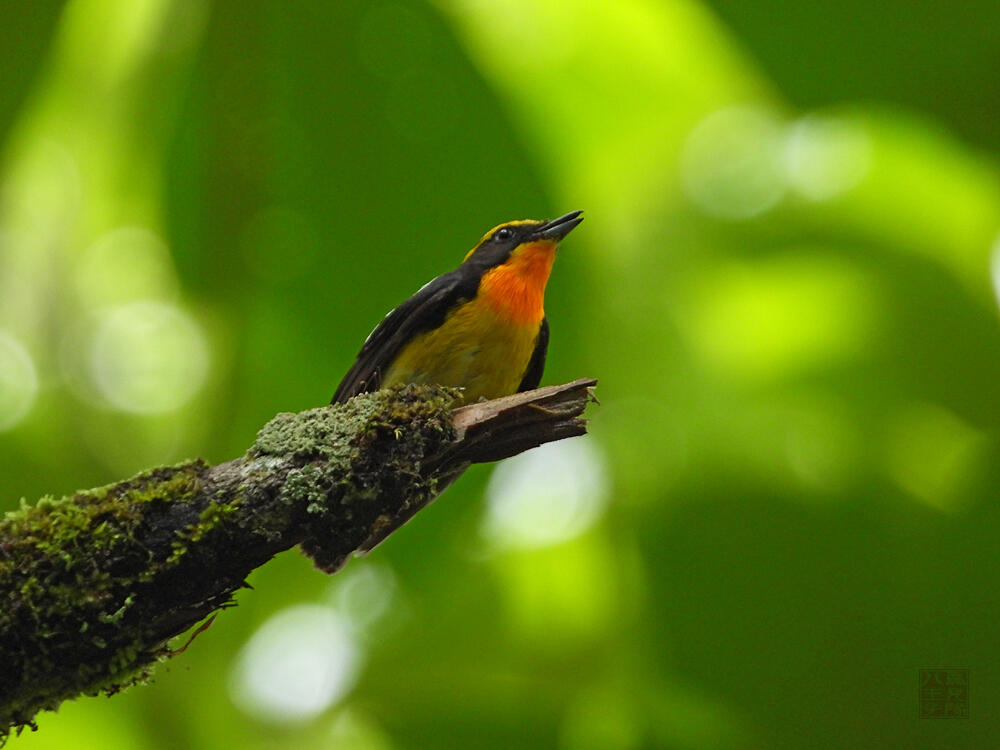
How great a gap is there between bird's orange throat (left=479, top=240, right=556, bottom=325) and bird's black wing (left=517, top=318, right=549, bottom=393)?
0.10 m

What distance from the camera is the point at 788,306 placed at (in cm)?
589

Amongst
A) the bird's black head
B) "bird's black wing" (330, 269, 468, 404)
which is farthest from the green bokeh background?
"bird's black wing" (330, 269, 468, 404)

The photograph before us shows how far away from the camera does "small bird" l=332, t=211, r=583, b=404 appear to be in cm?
382

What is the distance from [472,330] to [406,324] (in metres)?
0.30

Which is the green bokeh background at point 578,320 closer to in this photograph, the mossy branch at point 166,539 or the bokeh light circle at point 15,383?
the bokeh light circle at point 15,383

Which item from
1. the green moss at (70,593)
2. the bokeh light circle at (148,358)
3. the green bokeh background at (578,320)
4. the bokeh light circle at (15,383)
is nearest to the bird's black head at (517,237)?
the green bokeh background at (578,320)

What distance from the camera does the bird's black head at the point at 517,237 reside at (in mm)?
4133

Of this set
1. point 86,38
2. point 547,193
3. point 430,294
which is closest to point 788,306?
point 547,193

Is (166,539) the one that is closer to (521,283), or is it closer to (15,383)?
(521,283)

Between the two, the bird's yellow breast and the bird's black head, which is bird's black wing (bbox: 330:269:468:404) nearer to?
the bird's yellow breast

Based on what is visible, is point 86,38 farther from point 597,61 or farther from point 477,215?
point 597,61

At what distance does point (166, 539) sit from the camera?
91.6 inches
